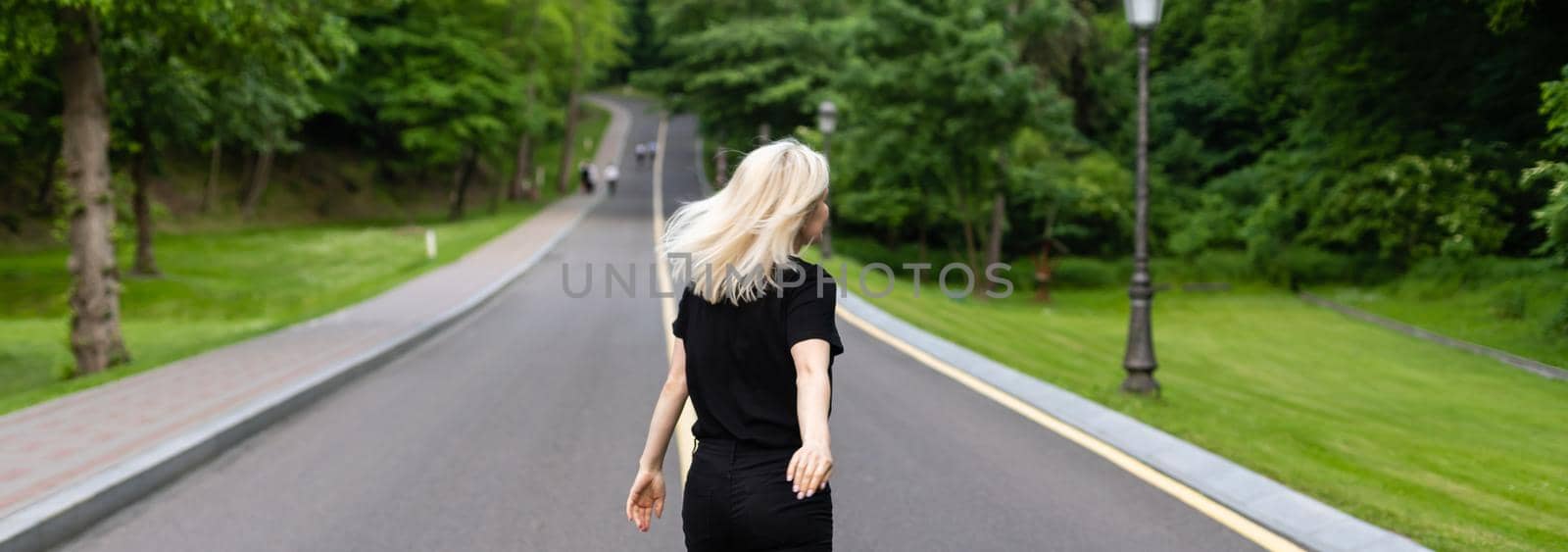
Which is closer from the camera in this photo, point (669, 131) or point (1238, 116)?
point (1238, 116)

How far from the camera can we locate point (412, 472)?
24.9 ft

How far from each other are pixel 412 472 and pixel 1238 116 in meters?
46.9

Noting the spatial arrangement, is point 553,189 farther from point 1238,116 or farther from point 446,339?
point 446,339

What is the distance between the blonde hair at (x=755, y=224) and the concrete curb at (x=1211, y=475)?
397cm

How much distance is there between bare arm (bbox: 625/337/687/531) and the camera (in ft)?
11.5

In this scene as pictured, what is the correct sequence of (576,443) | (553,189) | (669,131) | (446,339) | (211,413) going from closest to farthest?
(576,443) → (211,413) → (446,339) → (553,189) → (669,131)

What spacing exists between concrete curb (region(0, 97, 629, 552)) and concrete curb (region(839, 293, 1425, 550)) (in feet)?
20.8

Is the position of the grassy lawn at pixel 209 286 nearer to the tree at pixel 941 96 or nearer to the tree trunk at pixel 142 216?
the tree trunk at pixel 142 216

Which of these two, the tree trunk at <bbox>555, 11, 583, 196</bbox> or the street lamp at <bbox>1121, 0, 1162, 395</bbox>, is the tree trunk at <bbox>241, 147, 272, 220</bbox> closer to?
the tree trunk at <bbox>555, 11, 583, 196</bbox>

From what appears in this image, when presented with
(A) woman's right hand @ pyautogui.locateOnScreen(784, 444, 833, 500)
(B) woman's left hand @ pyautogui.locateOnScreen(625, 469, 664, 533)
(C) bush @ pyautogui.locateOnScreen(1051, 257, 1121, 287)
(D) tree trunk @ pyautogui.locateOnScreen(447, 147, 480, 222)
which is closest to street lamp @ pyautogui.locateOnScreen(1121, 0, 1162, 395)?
(B) woman's left hand @ pyautogui.locateOnScreen(625, 469, 664, 533)

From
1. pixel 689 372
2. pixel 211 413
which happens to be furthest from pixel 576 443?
pixel 689 372

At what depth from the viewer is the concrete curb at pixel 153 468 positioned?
593 cm

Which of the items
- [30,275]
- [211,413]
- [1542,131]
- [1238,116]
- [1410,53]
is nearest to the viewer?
[211,413]

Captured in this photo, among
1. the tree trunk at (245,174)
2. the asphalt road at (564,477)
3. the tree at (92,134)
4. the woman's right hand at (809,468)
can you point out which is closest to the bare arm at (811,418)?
the woman's right hand at (809,468)
